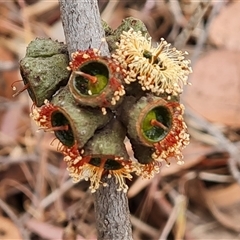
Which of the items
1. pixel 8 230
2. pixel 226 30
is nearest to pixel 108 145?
pixel 8 230

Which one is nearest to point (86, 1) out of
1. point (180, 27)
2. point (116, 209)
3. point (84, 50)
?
point (84, 50)

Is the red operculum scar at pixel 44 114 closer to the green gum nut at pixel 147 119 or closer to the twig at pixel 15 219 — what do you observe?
the green gum nut at pixel 147 119

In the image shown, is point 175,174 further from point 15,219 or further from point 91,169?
point 91,169

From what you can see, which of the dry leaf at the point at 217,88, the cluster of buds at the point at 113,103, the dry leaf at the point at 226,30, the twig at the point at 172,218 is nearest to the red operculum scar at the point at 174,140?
the cluster of buds at the point at 113,103

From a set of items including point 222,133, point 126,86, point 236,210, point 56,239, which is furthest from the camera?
point 222,133

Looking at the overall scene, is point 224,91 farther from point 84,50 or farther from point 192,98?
point 84,50

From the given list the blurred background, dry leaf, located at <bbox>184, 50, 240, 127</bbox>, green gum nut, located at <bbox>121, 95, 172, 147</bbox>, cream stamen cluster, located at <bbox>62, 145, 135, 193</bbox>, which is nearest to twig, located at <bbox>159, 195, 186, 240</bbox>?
the blurred background
